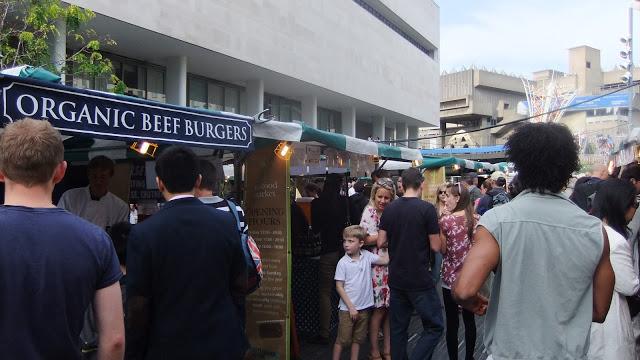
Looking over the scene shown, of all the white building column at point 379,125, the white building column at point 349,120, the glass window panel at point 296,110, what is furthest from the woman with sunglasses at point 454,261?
the white building column at point 379,125

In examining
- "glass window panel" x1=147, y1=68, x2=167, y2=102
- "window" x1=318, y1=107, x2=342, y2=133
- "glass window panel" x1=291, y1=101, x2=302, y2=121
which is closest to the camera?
"glass window panel" x1=147, y1=68, x2=167, y2=102

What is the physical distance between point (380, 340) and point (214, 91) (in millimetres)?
15806

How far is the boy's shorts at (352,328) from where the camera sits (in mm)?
5160

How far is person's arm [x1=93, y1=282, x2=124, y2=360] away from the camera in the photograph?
6.81 feet

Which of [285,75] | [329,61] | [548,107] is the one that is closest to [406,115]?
[329,61]

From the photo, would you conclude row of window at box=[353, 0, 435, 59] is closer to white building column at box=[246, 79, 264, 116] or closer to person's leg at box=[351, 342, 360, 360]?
white building column at box=[246, 79, 264, 116]

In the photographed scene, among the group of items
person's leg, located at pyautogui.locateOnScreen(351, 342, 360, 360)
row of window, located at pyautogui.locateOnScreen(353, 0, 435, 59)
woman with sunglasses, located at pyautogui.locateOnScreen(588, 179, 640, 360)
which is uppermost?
row of window, located at pyautogui.locateOnScreen(353, 0, 435, 59)

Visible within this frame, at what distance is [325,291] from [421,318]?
1.87m

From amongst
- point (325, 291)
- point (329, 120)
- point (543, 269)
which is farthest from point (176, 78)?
point (543, 269)

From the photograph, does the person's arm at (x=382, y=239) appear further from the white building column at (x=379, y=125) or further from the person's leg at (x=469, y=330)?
the white building column at (x=379, y=125)

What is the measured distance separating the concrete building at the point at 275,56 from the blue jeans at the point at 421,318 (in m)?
10.0

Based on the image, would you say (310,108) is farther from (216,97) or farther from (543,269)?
(543,269)

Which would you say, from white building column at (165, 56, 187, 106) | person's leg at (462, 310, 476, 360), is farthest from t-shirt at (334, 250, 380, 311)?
white building column at (165, 56, 187, 106)

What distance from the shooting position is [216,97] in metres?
20.5
